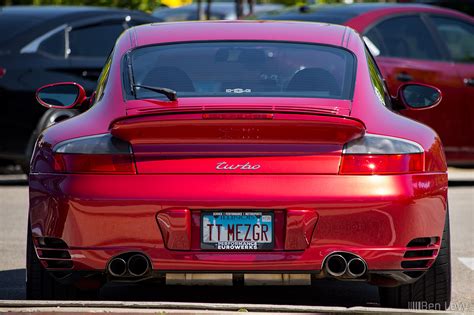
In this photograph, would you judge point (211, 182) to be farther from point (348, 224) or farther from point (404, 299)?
point (404, 299)

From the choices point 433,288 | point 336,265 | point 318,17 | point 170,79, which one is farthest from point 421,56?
point 336,265

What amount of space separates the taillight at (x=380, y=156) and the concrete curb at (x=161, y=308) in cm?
58

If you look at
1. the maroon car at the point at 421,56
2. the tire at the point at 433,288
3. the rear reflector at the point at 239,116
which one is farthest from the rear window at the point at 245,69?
the maroon car at the point at 421,56

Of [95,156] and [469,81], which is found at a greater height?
[95,156]

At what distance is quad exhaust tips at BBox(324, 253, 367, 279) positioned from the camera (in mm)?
5906

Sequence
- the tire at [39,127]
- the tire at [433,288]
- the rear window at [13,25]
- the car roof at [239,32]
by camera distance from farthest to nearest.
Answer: the rear window at [13,25], the tire at [39,127], the car roof at [239,32], the tire at [433,288]

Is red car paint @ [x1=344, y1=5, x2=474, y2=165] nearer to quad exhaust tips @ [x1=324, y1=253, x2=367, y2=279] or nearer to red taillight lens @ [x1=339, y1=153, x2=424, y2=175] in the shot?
red taillight lens @ [x1=339, y1=153, x2=424, y2=175]

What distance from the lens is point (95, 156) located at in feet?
19.5

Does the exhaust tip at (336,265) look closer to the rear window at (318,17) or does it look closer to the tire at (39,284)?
the tire at (39,284)

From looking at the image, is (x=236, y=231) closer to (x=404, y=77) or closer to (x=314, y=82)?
(x=314, y=82)

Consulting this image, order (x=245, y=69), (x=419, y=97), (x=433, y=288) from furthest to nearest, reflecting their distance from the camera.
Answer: (x=419, y=97)
(x=245, y=69)
(x=433, y=288)

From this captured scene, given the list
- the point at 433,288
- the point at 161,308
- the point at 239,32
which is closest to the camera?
the point at 161,308

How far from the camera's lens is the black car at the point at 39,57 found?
41.7ft

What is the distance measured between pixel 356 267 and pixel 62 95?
7.06 feet
